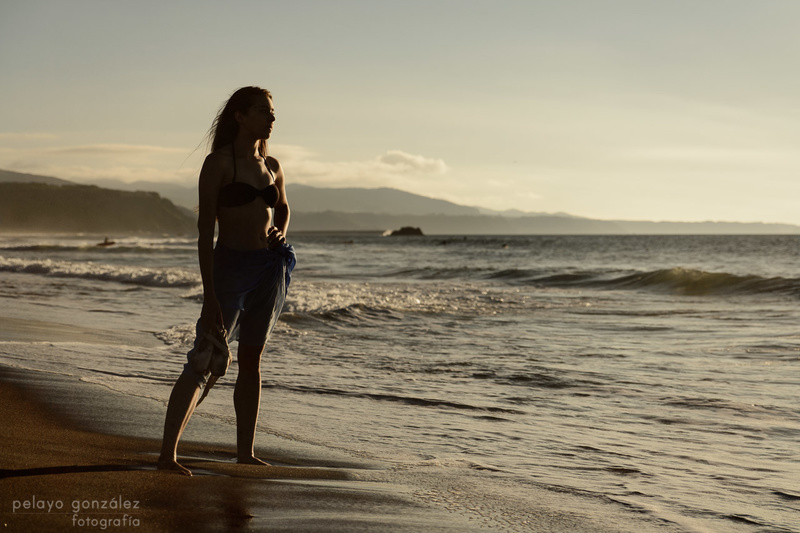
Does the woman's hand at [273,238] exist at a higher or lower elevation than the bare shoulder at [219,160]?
lower

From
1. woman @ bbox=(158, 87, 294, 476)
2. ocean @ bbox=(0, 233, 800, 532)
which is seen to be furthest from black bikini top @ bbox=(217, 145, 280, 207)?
ocean @ bbox=(0, 233, 800, 532)

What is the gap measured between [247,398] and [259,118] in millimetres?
1440

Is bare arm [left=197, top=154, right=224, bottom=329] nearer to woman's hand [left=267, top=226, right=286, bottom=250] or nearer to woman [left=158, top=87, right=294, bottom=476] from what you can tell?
woman [left=158, top=87, right=294, bottom=476]

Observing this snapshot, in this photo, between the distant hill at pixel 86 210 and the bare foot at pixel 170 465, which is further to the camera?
the distant hill at pixel 86 210

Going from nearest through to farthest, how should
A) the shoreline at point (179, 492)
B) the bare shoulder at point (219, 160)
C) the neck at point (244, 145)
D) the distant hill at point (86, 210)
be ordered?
1. the shoreline at point (179, 492)
2. the bare shoulder at point (219, 160)
3. the neck at point (244, 145)
4. the distant hill at point (86, 210)

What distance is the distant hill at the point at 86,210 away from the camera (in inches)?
5778

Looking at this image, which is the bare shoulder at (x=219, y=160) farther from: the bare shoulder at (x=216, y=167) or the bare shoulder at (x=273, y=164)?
the bare shoulder at (x=273, y=164)

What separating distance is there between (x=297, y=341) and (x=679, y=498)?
→ 20.9 feet

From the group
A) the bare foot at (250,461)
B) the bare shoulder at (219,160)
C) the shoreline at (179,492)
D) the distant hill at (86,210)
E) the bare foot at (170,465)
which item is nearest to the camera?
the shoreline at (179,492)

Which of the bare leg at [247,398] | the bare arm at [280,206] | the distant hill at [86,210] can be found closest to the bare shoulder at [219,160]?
the bare arm at [280,206]

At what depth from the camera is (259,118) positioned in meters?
3.63

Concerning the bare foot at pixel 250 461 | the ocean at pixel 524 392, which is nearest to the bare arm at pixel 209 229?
the bare foot at pixel 250 461

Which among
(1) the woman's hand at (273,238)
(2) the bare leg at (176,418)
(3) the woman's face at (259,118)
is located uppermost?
(3) the woman's face at (259,118)

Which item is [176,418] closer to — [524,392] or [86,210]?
[524,392]
